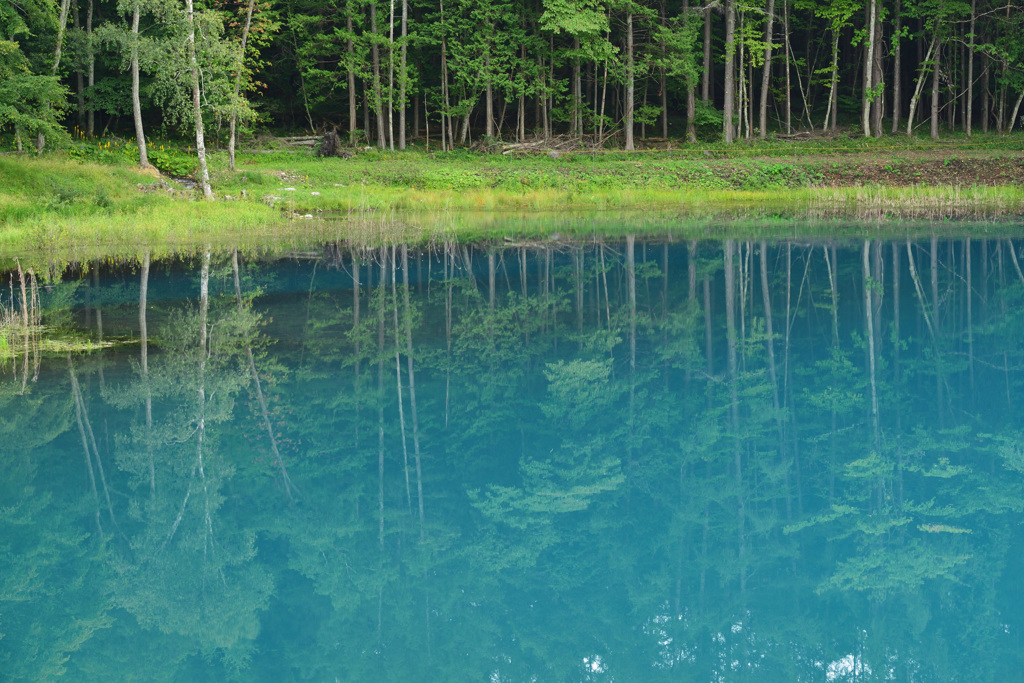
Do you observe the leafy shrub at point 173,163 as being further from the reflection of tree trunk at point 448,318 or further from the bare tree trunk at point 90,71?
the reflection of tree trunk at point 448,318

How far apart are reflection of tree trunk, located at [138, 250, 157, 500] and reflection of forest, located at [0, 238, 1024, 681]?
0.20ft

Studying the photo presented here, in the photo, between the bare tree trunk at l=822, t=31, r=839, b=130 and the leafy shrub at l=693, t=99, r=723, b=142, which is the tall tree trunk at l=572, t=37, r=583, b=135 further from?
the bare tree trunk at l=822, t=31, r=839, b=130

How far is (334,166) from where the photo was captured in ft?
113

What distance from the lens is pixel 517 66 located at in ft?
138

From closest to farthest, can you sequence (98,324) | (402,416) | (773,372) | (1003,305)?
(402,416), (773,372), (98,324), (1003,305)

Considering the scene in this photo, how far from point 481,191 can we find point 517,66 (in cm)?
1290

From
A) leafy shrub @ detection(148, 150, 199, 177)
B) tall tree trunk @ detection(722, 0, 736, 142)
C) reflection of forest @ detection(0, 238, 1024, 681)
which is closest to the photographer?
reflection of forest @ detection(0, 238, 1024, 681)

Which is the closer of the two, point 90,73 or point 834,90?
point 90,73

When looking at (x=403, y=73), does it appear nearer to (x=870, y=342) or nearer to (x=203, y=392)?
(x=870, y=342)

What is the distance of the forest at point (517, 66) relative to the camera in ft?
121

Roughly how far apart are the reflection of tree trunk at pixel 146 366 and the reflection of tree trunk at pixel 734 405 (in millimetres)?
3985

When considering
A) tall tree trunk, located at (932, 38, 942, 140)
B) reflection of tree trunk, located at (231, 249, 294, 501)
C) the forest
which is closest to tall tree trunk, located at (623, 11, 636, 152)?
the forest

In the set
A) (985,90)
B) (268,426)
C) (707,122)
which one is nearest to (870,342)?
(268,426)

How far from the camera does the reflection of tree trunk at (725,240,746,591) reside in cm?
564
